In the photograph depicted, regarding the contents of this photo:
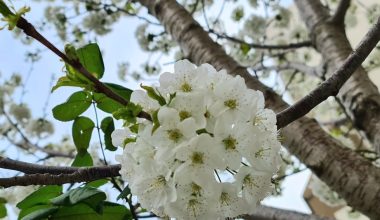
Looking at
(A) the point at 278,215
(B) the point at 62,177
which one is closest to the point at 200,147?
(B) the point at 62,177

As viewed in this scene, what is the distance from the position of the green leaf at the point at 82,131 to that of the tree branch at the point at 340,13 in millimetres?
1340

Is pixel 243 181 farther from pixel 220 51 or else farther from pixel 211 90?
pixel 220 51

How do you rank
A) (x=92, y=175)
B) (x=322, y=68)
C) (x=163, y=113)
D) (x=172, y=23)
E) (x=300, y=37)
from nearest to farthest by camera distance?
(x=163, y=113) → (x=92, y=175) → (x=172, y=23) → (x=322, y=68) → (x=300, y=37)

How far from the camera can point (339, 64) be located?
5.56ft

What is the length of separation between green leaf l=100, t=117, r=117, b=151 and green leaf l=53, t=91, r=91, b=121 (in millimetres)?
51

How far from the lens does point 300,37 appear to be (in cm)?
378

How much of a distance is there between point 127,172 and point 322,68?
1.43m

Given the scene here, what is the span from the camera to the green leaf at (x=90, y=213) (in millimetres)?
770

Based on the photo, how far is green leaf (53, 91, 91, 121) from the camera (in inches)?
34.0

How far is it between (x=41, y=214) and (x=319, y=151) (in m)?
0.80

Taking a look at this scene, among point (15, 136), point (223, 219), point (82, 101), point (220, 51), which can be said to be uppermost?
point (15, 136)

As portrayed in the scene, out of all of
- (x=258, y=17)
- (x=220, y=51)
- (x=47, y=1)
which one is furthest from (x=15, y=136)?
(x=220, y=51)

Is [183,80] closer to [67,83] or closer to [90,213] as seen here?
[67,83]

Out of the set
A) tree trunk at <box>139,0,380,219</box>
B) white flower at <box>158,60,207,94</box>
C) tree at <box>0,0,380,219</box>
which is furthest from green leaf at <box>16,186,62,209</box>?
tree trunk at <box>139,0,380,219</box>
